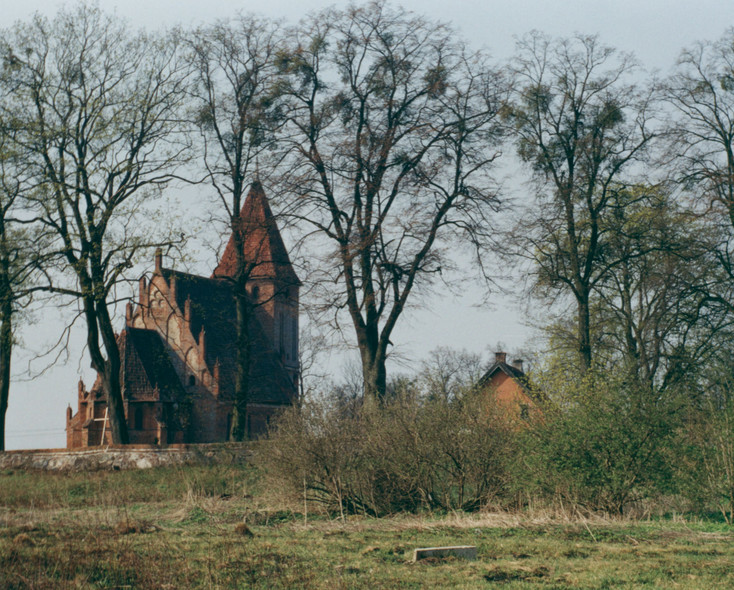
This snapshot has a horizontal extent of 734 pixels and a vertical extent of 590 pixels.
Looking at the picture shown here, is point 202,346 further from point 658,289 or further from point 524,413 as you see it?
point 524,413

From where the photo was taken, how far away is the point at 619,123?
26781 mm

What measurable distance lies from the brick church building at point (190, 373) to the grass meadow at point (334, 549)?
3217cm

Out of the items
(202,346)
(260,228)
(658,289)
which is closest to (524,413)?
(260,228)

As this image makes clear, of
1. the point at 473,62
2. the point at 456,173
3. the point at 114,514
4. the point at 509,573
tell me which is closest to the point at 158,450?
the point at 114,514

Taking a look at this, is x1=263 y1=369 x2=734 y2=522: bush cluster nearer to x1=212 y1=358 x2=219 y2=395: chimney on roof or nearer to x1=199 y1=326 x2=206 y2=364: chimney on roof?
x1=212 y1=358 x2=219 y2=395: chimney on roof

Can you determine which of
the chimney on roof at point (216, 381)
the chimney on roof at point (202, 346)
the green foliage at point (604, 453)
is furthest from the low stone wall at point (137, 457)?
the chimney on roof at point (202, 346)

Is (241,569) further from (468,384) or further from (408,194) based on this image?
(408,194)

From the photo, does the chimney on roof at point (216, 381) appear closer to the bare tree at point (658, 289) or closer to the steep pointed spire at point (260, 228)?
the steep pointed spire at point (260, 228)

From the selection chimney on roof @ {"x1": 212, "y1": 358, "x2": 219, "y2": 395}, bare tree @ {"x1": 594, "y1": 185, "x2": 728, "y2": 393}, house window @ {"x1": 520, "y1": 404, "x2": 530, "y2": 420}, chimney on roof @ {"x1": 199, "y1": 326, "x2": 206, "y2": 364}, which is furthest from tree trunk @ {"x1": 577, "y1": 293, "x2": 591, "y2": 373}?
chimney on roof @ {"x1": 199, "y1": 326, "x2": 206, "y2": 364}

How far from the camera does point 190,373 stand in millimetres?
52656

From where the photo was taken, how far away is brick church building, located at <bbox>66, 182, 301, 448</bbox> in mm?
49469

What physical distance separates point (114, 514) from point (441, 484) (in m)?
6.14

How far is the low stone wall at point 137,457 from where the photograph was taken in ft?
76.1

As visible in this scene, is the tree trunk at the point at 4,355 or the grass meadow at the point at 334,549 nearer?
the grass meadow at the point at 334,549
